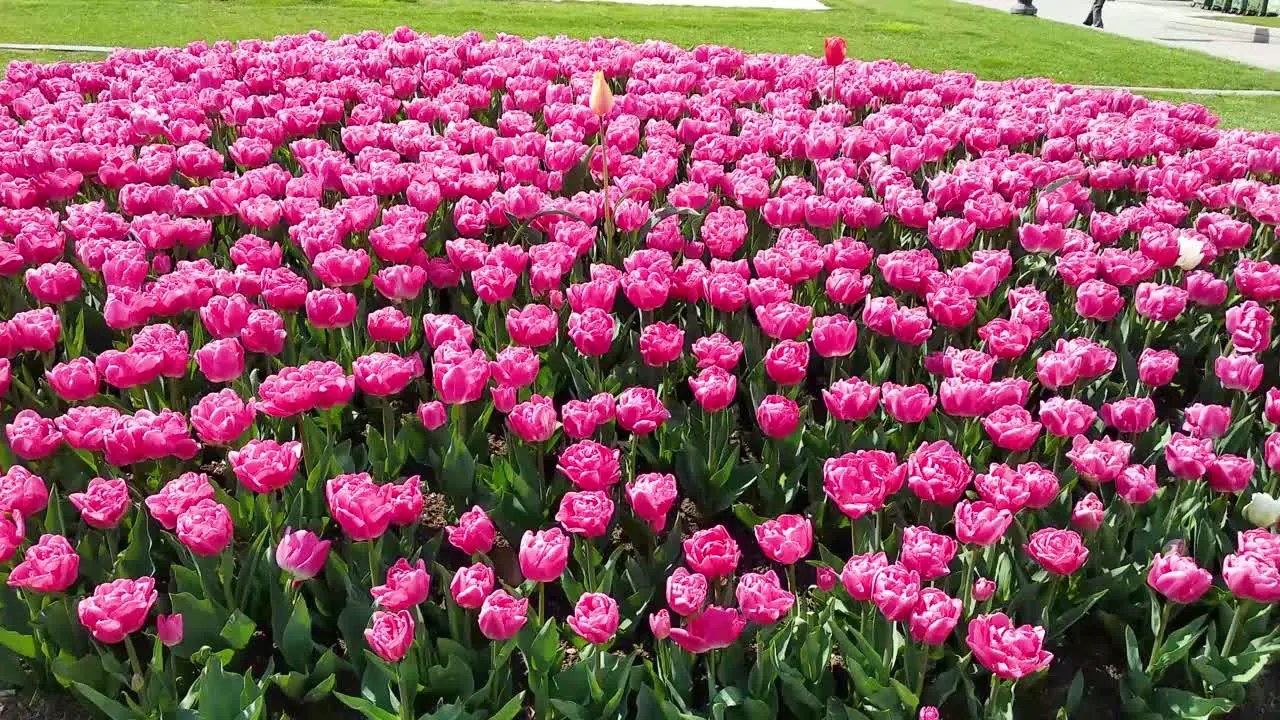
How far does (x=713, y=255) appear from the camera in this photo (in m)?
4.04

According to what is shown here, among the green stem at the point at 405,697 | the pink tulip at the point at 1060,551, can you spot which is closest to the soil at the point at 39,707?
the green stem at the point at 405,697

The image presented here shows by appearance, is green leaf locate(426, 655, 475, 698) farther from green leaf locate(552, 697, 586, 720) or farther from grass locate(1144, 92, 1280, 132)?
grass locate(1144, 92, 1280, 132)

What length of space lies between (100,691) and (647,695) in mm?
1288

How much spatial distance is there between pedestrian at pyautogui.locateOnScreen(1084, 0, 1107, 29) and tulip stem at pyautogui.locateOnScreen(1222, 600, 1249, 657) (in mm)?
20497

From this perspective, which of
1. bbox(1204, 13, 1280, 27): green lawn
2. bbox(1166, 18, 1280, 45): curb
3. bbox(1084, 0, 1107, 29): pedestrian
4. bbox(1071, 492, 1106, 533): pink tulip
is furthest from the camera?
bbox(1204, 13, 1280, 27): green lawn

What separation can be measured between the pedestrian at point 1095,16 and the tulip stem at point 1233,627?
20497mm

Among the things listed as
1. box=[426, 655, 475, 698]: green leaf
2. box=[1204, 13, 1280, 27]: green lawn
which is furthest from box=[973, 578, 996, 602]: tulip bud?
box=[1204, 13, 1280, 27]: green lawn

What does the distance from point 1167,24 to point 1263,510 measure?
23.2 m

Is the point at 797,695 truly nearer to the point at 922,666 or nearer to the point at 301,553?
the point at 922,666

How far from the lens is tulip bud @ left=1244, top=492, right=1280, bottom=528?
2666mm

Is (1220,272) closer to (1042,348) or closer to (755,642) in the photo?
(1042,348)

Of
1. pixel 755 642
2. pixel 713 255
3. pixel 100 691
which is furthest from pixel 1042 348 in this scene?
pixel 100 691

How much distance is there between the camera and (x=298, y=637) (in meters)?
2.44

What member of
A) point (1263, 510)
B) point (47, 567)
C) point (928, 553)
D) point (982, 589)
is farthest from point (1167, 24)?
point (47, 567)
